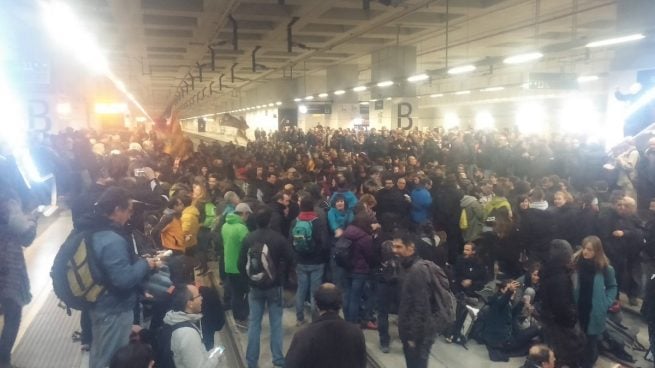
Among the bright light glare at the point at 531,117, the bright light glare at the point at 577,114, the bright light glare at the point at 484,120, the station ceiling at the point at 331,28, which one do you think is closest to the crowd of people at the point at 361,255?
the station ceiling at the point at 331,28

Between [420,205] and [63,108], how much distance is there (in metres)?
11.0

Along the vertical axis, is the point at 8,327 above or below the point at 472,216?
below

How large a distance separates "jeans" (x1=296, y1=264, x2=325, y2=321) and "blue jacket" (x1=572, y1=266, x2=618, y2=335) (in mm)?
2802

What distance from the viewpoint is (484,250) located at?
277 inches

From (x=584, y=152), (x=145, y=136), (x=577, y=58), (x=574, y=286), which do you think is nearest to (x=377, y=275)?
(x=574, y=286)

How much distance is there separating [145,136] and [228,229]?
44.6 feet

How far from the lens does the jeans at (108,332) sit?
3588mm

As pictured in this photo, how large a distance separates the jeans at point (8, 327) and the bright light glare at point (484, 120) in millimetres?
26387

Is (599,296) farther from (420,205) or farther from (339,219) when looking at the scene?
(420,205)

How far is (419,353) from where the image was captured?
14.0 feet

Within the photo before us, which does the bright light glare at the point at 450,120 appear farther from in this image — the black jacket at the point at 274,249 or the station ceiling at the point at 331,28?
the black jacket at the point at 274,249

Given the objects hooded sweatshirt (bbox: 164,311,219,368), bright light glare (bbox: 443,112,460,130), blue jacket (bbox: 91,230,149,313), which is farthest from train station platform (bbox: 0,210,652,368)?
bright light glare (bbox: 443,112,460,130)

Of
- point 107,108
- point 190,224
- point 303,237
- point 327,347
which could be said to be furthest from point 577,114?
point 327,347

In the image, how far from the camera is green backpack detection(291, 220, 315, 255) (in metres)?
5.84
